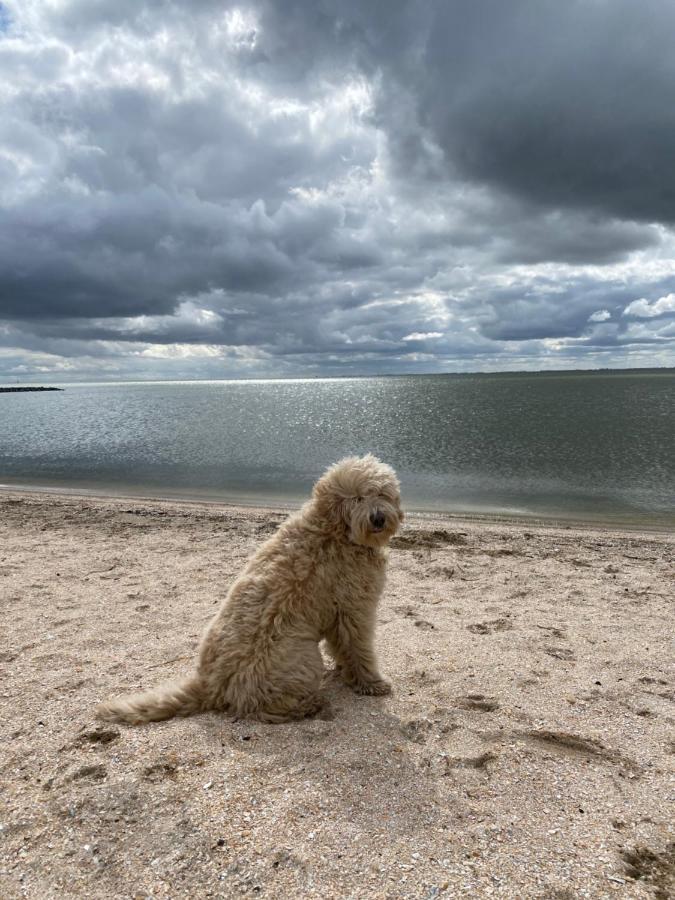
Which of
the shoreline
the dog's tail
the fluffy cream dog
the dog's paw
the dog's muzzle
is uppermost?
the dog's muzzle

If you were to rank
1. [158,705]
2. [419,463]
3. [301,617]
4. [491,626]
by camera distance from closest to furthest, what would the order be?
1. [158,705]
2. [301,617]
3. [491,626]
4. [419,463]

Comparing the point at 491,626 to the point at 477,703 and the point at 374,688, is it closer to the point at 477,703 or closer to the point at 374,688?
the point at 477,703

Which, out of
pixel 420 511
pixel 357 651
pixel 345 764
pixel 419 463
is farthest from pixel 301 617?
pixel 419 463

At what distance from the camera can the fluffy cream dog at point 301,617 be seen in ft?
12.9

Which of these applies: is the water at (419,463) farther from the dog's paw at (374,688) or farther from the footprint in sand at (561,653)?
the dog's paw at (374,688)

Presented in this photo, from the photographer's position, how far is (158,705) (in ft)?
12.8

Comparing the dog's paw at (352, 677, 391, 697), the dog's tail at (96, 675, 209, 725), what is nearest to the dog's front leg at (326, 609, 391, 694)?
the dog's paw at (352, 677, 391, 697)

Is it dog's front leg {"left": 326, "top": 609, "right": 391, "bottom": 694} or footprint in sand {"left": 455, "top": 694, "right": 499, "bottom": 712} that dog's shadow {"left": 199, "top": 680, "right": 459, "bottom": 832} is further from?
footprint in sand {"left": 455, "top": 694, "right": 499, "bottom": 712}

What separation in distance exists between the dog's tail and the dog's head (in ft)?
5.49

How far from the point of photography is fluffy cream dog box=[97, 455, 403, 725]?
3928 mm

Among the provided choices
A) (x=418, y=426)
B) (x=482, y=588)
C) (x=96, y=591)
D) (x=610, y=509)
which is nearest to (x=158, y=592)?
(x=96, y=591)

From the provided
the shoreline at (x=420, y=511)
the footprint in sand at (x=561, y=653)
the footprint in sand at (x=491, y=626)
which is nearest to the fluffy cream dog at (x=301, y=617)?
the footprint in sand at (x=491, y=626)

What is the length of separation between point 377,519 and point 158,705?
2186 millimetres

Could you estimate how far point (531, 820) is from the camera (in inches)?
118
